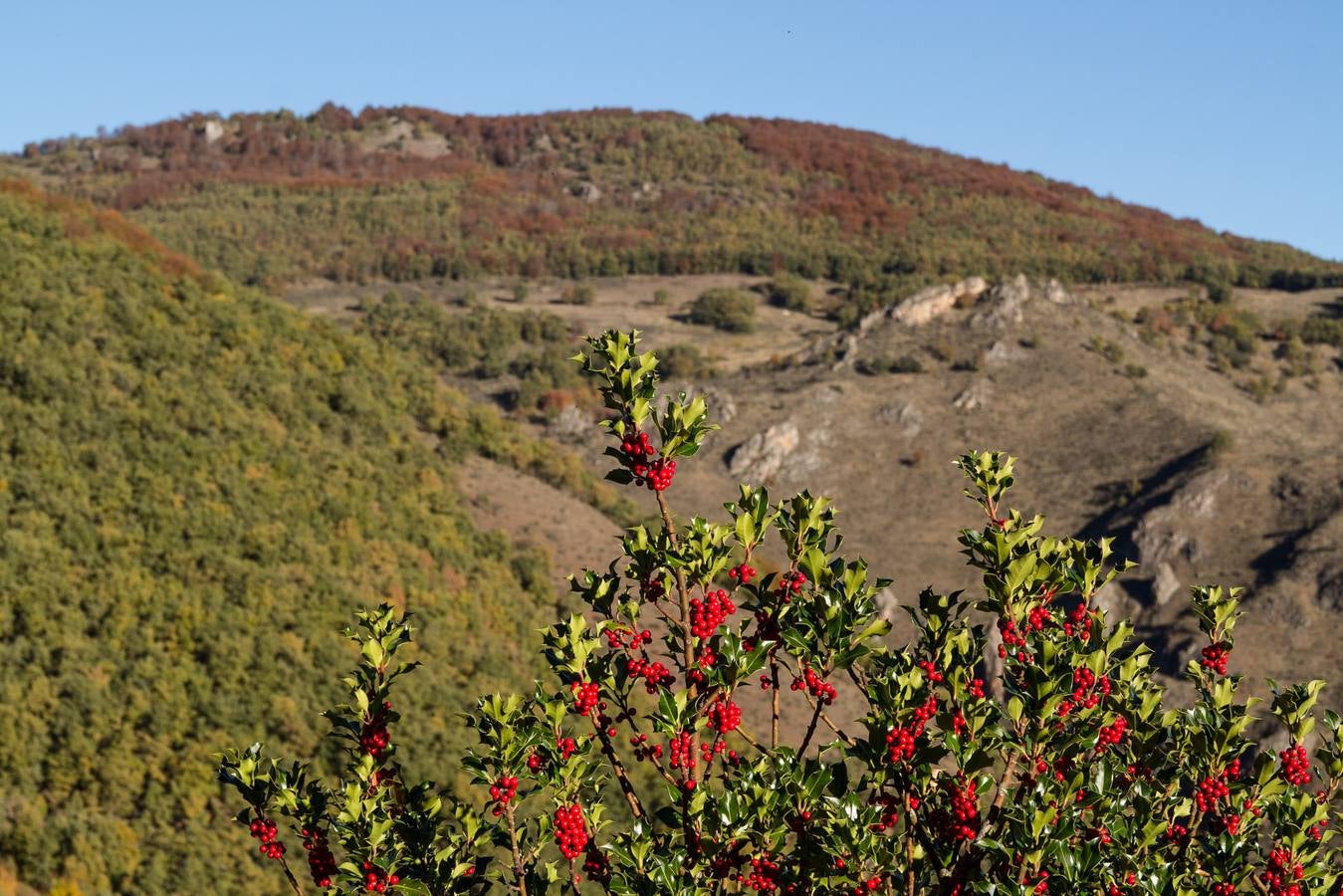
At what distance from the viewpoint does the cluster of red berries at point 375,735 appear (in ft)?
24.2

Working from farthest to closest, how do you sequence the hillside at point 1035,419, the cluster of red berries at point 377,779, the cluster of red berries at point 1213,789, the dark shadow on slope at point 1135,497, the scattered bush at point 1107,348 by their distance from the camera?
the scattered bush at point 1107,348, the dark shadow on slope at point 1135,497, the hillside at point 1035,419, the cluster of red berries at point 377,779, the cluster of red berries at point 1213,789

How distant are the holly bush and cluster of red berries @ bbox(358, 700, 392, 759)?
0.01m

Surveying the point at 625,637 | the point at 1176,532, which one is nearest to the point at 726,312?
the point at 1176,532

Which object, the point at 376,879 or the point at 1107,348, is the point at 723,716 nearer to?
the point at 376,879

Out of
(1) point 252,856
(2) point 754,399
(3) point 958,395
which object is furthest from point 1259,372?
Answer: (1) point 252,856

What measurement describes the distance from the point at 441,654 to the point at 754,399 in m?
35.5

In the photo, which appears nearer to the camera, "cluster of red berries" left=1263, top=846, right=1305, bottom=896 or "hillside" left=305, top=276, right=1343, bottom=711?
"cluster of red berries" left=1263, top=846, right=1305, bottom=896

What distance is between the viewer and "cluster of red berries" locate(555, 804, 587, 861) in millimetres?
6156

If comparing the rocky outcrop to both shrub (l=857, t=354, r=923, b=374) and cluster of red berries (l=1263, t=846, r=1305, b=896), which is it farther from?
cluster of red berries (l=1263, t=846, r=1305, b=896)

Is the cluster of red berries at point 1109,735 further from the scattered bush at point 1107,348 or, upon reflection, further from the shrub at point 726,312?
the shrub at point 726,312

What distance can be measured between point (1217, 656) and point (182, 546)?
2654 cm

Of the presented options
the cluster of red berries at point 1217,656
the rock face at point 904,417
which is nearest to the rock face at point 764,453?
the rock face at point 904,417

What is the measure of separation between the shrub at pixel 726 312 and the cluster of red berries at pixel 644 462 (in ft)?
238

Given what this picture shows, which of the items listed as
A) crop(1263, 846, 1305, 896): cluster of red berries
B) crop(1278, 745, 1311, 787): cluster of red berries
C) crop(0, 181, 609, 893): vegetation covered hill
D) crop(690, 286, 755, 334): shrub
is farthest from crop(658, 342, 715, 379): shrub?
crop(1263, 846, 1305, 896): cluster of red berries
